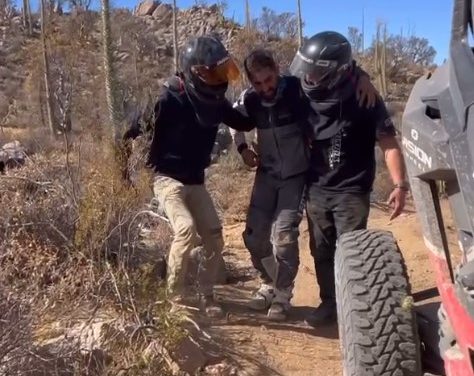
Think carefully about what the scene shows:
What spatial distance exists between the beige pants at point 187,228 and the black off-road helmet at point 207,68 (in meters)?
0.62

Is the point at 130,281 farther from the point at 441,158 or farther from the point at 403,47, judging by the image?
the point at 403,47

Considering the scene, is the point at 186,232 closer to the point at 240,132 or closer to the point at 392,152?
the point at 240,132

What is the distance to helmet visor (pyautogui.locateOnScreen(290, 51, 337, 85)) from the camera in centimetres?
466

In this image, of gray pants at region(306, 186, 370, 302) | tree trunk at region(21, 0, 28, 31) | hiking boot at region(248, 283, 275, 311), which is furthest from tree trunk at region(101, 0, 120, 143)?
tree trunk at region(21, 0, 28, 31)

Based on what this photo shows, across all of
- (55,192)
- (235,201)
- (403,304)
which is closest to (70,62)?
(235,201)

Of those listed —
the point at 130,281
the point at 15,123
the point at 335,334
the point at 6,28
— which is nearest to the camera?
the point at 130,281

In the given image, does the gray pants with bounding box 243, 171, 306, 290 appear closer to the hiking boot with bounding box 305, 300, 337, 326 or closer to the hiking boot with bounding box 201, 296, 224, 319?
the hiking boot with bounding box 305, 300, 337, 326

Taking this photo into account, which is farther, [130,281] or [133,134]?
[133,134]

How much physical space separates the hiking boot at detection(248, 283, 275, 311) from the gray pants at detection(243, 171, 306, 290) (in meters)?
0.11

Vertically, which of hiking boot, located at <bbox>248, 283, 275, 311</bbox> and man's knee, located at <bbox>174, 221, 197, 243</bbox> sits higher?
man's knee, located at <bbox>174, 221, 197, 243</bbox>

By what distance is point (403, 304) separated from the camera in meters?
2.98

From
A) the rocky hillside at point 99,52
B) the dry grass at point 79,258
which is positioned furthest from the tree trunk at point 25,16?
the dry grass at point 79,258

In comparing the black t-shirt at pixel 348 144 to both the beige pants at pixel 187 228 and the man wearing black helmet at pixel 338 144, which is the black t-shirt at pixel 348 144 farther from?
the beige pants at pixel 187 228

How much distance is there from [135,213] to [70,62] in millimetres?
10220
